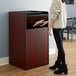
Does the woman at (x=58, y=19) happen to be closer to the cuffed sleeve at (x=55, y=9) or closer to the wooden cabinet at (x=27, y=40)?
the cuffed sleeve at (x=55, y=9)

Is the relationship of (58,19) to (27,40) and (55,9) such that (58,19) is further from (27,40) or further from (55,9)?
(27,40)

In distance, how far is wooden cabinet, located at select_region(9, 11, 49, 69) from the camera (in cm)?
331

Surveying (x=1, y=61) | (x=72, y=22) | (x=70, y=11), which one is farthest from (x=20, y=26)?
(x=70, y=11)

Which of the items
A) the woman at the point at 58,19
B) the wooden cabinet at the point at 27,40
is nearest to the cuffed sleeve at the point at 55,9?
the woman at the point at 58,19

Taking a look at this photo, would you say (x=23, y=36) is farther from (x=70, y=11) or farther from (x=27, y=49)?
(x=70, y=11)

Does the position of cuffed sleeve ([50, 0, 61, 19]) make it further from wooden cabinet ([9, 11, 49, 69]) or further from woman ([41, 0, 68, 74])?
wooden cabinet ([9, 11, 49, 69])

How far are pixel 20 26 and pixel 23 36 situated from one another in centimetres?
19

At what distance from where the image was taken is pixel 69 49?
501 centimetres

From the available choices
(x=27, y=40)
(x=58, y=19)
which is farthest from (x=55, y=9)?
(x=27, y=40)

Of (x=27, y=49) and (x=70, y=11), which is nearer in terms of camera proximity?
(x=27, y=49)

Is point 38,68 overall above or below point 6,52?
below

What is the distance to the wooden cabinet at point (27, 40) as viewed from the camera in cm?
331

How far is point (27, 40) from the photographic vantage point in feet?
10.8

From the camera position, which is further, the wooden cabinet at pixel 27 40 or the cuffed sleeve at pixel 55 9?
the wooden cabinet at pixel 27 40
